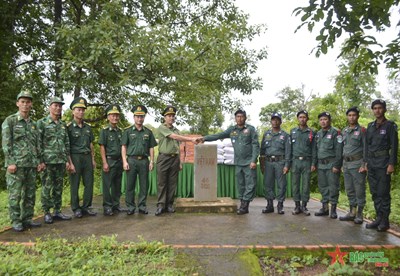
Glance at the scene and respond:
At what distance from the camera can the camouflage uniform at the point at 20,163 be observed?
13.9ft

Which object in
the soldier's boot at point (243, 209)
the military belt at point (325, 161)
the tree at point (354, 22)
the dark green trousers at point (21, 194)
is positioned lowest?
the soldier's boot at point (243, 209)

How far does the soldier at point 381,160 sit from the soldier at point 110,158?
4.17 meters

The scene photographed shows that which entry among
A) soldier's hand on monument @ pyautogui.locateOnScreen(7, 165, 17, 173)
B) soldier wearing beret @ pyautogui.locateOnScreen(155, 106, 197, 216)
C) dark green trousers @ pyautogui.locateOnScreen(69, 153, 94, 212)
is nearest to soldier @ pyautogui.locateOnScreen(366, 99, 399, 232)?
soldier wearing beret @ pyautogui.locateOnScreen(155, 106, 197, 216)

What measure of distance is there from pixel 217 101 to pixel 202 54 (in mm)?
2309

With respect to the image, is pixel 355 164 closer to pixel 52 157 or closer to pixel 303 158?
pixel 303 158

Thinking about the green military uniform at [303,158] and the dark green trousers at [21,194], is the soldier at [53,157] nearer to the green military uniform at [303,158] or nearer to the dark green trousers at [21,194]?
the dark green trousers at [21,194]

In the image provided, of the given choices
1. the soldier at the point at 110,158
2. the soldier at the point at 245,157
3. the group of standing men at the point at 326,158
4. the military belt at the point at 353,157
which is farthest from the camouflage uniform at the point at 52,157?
the military belt at the point at 353,157

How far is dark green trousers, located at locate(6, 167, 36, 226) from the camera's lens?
4.25 metres

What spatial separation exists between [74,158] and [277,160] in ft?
11.9

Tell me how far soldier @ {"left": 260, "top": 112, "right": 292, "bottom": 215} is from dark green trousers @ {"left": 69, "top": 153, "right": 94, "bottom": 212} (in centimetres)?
320

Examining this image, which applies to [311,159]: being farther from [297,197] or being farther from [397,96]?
[397,96]

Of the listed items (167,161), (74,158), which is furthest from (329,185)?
(74,158)

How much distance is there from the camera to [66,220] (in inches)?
196

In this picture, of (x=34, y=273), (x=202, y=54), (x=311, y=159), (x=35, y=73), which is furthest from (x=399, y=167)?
(x=35, y=73)
